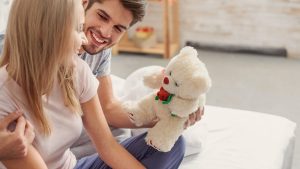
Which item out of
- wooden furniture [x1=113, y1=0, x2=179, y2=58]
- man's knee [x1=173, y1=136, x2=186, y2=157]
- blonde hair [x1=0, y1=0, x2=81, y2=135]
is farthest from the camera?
wooden furniture [x1=113, y1=0, x2=179, y2=58]

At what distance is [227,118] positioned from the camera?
5.57 feet

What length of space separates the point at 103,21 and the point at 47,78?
0.30 meters

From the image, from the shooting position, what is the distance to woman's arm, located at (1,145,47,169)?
1.07 metres

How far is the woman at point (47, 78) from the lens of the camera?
1.02 m

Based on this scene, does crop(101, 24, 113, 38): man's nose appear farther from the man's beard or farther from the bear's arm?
the bear's arm

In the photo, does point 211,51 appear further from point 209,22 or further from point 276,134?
point 276,134

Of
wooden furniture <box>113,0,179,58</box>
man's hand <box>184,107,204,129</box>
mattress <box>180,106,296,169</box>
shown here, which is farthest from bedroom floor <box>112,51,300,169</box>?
man's hand <box>184,107,204,129</box>

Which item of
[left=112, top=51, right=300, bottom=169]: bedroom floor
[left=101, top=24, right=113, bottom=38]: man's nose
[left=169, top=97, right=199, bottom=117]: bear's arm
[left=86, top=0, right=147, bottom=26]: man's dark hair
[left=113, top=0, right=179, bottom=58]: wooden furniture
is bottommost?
[left=112, top=51, right=300, bottom=169]: bedroom floor

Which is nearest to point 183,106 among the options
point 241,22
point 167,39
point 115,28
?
point 115,28

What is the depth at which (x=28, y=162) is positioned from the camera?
1.08 meters

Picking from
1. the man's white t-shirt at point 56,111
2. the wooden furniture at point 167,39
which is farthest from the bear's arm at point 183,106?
the wooden furniture at point 167,39

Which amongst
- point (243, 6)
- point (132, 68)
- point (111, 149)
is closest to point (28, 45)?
point (111, 149)

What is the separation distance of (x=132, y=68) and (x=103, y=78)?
1.62 metres

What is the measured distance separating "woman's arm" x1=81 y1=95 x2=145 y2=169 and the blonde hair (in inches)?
6.3
